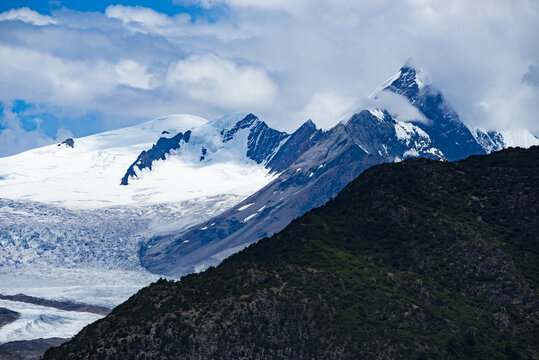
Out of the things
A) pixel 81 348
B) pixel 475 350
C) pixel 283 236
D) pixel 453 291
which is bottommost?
pixel 475 350

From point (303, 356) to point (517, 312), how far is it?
125ft

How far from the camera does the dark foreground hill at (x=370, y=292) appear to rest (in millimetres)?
153500

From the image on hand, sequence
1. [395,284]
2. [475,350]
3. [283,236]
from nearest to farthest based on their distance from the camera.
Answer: [475,350] < [395,284] < [283,236]

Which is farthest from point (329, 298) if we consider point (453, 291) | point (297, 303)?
point (453, 291)

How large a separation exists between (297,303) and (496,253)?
39.6 m

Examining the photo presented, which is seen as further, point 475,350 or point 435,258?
point 435,258

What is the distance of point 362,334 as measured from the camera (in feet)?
504

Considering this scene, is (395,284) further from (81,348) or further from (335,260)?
(81,348)

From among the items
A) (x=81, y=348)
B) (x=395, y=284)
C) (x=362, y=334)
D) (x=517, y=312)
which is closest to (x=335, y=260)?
(x=395, y=284)

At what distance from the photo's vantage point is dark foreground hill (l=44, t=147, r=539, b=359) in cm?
15350

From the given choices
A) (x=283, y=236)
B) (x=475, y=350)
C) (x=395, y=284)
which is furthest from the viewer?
(x=283, y=236)

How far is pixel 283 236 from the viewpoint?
19038 centimetres

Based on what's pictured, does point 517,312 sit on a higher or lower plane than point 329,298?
lower

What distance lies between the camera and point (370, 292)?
166m
